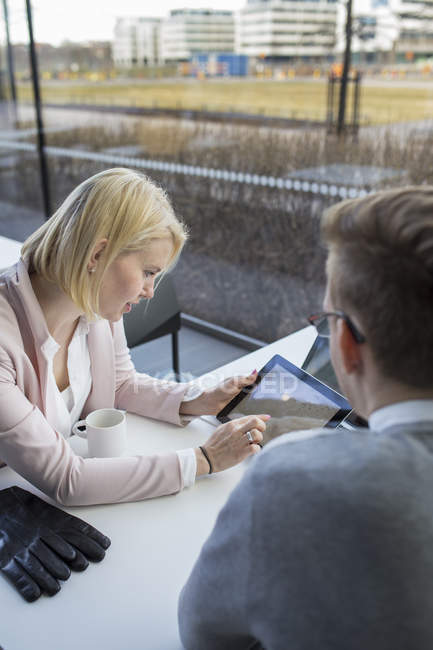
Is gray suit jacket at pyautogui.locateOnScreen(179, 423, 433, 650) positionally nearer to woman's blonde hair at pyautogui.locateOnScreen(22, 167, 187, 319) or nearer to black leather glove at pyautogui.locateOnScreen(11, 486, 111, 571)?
black leather glove at pyautogui.locateOnScreen(11, 486, 111, 571)

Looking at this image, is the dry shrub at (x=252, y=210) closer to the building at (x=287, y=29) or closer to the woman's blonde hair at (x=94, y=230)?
the building at (x=287, y=29)

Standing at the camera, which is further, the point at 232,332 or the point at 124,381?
the point at 232,332

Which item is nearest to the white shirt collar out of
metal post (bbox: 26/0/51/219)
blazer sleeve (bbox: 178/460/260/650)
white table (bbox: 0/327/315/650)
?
blazer sleeve (bbox: 178/460/260/650)

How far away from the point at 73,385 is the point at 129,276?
0.33 m

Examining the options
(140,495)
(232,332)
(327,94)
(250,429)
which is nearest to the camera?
(140,495)

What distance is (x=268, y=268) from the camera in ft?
11.2

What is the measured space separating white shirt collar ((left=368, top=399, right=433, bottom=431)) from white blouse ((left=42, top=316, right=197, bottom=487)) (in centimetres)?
90

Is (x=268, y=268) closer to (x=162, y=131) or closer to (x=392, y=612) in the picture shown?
(x=162, y=131)

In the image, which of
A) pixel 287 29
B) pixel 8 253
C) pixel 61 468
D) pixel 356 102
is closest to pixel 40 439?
pixel 61 468

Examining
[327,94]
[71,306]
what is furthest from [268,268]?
[71,306]

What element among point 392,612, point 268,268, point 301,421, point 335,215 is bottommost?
point 268,268

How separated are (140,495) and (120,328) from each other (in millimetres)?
571

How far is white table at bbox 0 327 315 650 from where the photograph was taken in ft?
3.10

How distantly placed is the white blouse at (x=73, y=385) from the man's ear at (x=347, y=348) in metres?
0.85
